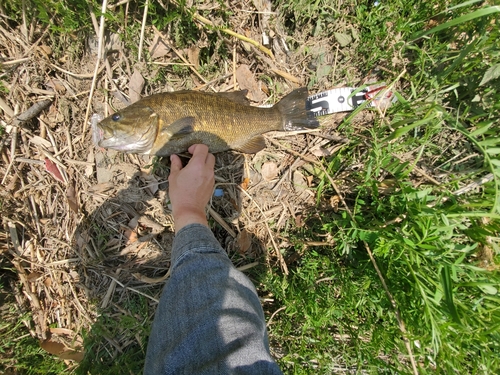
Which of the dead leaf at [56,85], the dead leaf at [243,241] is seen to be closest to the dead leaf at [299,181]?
the dead leaf at [243,241]

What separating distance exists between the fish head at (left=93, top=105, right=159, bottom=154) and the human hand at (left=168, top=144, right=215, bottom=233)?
1.22ft

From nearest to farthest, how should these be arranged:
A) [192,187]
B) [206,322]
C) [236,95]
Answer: [206,322] → [192,187] → [236,95]

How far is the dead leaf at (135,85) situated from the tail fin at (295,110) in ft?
5.71

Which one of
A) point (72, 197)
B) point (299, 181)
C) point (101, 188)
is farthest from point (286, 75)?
point (72, 197)

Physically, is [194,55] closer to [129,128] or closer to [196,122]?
[196,122]

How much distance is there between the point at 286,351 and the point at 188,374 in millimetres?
2045

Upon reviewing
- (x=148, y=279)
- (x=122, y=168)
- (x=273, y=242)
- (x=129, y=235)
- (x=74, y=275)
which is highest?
(x=122, y=168)

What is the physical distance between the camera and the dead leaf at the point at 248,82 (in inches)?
136

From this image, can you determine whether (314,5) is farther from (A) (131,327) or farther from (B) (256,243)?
(A) (131,327)

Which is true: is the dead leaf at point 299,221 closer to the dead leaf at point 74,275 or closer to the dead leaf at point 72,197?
the dead leaf at point 72,197

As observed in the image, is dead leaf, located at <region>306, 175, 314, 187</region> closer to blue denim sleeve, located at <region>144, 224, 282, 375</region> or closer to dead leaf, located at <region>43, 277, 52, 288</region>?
blue denim sleeve, located at <region>144, 224, 282, 375</region>

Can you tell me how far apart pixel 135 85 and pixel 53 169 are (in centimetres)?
153

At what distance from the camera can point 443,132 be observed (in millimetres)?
3207

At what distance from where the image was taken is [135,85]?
333 cm
